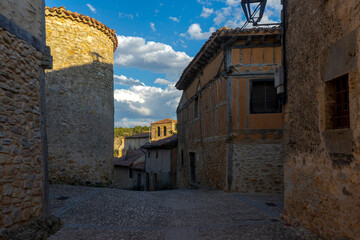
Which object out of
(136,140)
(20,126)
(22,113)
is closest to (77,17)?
(22,113)

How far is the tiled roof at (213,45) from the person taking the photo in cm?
1010

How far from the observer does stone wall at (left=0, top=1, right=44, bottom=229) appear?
14.0 feet

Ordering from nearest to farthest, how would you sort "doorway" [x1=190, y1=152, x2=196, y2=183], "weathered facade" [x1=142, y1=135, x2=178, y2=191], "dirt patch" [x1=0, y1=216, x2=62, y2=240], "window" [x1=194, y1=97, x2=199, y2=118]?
"dirt patch" [x1=0, y1=216, x2=62, y2=240]
"window" [x1=194, y1=97, x2=199, y2=118]
"doorway" [x1=190, y1=152, x2=196, y2=183]
"weathered facade" [x1=142, y1=135, x2=178, y2=191]

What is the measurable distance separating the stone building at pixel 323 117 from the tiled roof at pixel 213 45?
3.67m

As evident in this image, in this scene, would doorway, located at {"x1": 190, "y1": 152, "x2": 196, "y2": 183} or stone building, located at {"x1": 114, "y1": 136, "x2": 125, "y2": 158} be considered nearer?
doorway, located at {"x1": 190, "y1": 152, "x2": 196, "y2": 183}

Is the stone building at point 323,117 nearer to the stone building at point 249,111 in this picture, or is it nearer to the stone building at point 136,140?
the stone building at point 249,111

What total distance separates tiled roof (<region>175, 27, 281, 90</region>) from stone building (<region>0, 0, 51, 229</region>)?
6.04m

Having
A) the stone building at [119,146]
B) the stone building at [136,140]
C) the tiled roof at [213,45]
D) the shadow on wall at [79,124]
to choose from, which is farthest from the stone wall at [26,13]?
the stone building at [119,146]

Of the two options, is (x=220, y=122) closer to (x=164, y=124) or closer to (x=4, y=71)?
(x=4, y=71)

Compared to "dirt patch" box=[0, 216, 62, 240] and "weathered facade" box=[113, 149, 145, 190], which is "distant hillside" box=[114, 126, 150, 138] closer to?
"weathered facade" box=[113, 149, 145, 190]

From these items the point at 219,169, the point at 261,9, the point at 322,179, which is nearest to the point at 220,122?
the point at 219,169

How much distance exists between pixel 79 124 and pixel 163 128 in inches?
1455

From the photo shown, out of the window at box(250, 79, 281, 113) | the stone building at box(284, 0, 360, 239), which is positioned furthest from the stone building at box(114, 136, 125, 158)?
the stone building at box(284, 0, 360, 239)

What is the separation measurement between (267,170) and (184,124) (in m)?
9.06
